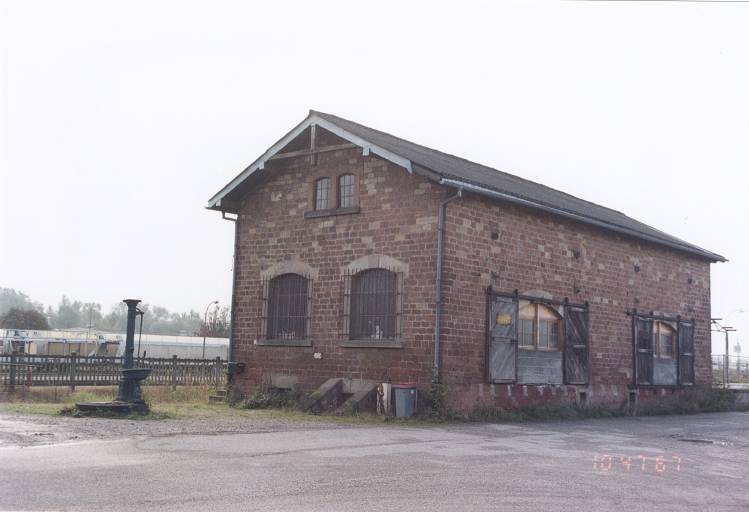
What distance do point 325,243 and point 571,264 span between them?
20.1ft

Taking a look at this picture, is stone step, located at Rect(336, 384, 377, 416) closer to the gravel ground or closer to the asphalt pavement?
the gravel ground

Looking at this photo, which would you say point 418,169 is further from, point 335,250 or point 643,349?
point 643,349

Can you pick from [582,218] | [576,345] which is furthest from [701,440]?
[582,218]

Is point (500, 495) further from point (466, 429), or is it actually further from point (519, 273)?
point (519, 273)

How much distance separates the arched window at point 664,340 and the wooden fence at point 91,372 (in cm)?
1262

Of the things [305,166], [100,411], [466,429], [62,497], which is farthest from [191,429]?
[305,166]

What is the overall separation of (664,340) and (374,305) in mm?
10571

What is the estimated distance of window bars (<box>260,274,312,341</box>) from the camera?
19562mm

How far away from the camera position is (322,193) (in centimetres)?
1984

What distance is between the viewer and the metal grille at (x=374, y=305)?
704 inches

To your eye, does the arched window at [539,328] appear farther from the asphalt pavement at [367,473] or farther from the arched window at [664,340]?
the asphalt pavement at [367,473]

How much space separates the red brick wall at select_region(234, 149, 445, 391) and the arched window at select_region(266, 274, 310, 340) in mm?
360

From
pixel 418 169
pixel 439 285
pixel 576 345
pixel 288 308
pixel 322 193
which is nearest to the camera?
pixel 439 285
